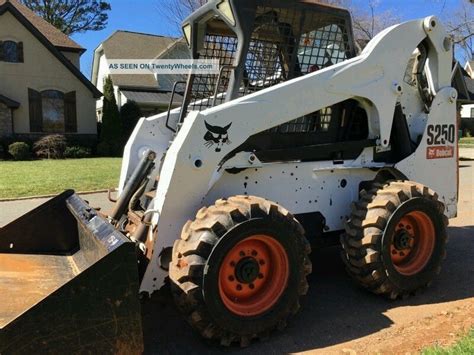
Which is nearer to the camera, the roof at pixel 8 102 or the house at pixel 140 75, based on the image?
the roof at pixel 8 102

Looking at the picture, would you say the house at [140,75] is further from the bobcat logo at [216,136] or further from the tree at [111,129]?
the bobcat logo at [216,136]

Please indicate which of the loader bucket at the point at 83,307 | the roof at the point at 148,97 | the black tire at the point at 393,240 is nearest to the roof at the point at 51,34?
the roof at the point at 148,97

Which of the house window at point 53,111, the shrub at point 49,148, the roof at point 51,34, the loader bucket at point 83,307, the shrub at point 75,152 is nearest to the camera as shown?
the loader bucket at point 83,307

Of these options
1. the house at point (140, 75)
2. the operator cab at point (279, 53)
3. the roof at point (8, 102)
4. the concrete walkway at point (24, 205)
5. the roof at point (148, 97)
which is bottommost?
the concrete walkway at point (24, 205)

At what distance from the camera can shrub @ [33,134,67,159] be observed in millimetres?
22938

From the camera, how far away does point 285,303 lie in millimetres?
3689

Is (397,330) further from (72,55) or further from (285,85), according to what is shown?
(72,55)

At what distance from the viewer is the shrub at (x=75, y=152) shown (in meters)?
23.5

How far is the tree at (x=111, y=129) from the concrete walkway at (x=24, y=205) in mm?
14473

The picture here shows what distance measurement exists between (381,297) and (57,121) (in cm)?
2436

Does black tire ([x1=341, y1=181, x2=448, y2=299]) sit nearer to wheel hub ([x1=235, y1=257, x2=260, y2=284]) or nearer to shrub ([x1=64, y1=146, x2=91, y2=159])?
wheel hub ([x1=235, y1=257, x2=260, y2=284])

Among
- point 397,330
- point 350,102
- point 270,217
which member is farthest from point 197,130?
point 397,330

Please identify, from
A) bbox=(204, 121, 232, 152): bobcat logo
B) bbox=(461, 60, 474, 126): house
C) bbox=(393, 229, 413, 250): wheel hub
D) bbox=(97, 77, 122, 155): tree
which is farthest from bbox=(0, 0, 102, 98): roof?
bbox=(461, 60, 474, 126): house

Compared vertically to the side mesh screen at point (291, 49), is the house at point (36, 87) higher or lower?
higher
